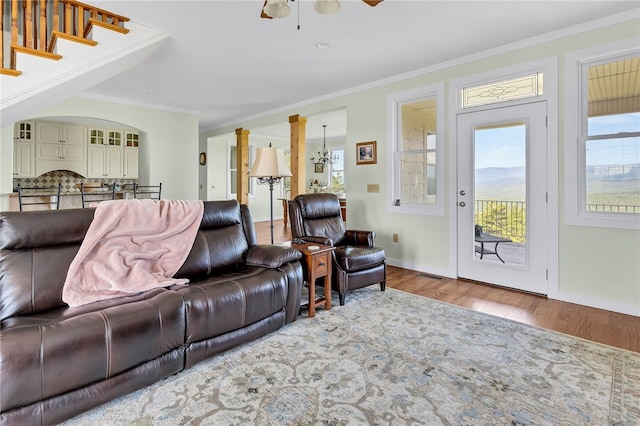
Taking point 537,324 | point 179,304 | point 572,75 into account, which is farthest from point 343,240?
point 572,75

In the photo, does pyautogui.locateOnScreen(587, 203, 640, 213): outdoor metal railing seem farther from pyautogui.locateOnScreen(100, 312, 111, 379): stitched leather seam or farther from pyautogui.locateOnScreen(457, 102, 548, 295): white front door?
pyautogui.locateOnScreen(100, 312, 111, 379): stitched leather seam

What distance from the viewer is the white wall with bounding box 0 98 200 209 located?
544 cm

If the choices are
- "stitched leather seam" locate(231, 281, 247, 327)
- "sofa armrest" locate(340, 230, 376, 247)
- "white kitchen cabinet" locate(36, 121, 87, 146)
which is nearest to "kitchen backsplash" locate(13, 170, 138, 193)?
"white kitchen cabinet" locate(36, 121, 87, 146)

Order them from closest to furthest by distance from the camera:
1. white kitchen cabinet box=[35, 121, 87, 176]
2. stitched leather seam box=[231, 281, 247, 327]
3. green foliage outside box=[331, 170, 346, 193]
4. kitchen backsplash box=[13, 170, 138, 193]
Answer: stitched leather seam box=[231, 281, 247, 327]
white kitchen cabinet box=[35, 121, 87, 176]
kitchen backsplash box=[13, 170, 138, 193]
green foliage outside box=[331, 170, 346, 193]

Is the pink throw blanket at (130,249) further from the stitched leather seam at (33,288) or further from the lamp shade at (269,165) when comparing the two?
the lamp shade at (269,165)

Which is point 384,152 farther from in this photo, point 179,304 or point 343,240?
point 179,304

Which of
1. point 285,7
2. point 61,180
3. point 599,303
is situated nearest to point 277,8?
point 285,7

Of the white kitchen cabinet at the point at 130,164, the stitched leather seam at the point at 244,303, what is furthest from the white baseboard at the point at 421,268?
the white kitchen cabinet at the point at 130,164

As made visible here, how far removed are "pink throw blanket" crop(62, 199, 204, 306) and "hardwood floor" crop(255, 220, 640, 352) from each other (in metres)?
2.29

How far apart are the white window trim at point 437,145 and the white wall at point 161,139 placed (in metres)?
3.99

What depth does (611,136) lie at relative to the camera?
9.68 feet

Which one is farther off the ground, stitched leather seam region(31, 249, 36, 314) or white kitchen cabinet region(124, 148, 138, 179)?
white kitchen cabinet region(124, 148, 138, 179)

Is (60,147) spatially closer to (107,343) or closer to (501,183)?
(107,343)

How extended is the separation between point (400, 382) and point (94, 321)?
5.21ft
